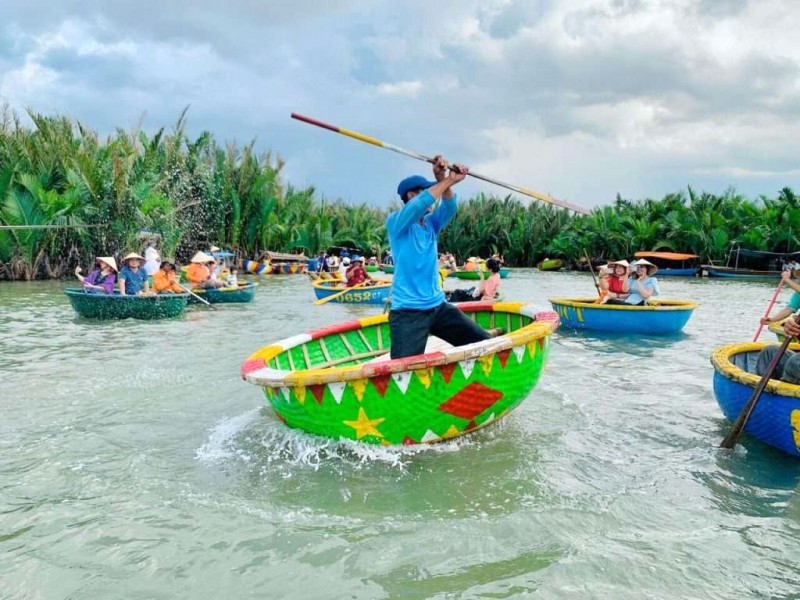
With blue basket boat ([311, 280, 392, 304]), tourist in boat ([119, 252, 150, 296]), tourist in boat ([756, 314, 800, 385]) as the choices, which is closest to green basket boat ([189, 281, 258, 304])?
blue basket boat ([311, 280, 392, 304])

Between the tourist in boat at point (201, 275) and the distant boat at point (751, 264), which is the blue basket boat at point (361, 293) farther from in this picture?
the distant boat at point (751, 264)

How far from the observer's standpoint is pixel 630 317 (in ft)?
36.6

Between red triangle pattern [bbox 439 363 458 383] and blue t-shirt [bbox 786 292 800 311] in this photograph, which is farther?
blue t-shirt [bbox 786 292 800 311]

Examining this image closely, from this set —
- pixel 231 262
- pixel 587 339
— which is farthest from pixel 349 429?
pixel 231 262

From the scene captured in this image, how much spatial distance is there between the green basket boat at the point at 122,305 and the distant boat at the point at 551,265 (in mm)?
26952

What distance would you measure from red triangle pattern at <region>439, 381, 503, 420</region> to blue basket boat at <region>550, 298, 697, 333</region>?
22.2ft

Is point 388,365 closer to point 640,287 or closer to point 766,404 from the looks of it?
point 766,404

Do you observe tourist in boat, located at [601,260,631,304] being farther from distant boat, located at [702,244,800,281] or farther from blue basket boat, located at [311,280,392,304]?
distant boat, located at [702,244,800,281]

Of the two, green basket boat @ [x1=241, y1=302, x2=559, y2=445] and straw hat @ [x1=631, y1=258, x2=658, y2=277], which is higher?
straw hat @ [x1=631, y1=258, x2=658, y2=277]

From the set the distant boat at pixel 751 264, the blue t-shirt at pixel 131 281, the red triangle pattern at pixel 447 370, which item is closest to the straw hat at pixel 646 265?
the red triangle pattern at pixel 447 370

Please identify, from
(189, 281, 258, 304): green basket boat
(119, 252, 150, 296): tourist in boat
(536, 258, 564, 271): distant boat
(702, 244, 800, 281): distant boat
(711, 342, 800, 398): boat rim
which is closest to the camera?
(711, 342, 800, 398): boat rim

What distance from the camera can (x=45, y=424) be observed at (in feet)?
19.3

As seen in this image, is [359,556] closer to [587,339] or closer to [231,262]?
[587,339]

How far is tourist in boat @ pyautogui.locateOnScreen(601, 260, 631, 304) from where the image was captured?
1149cm
